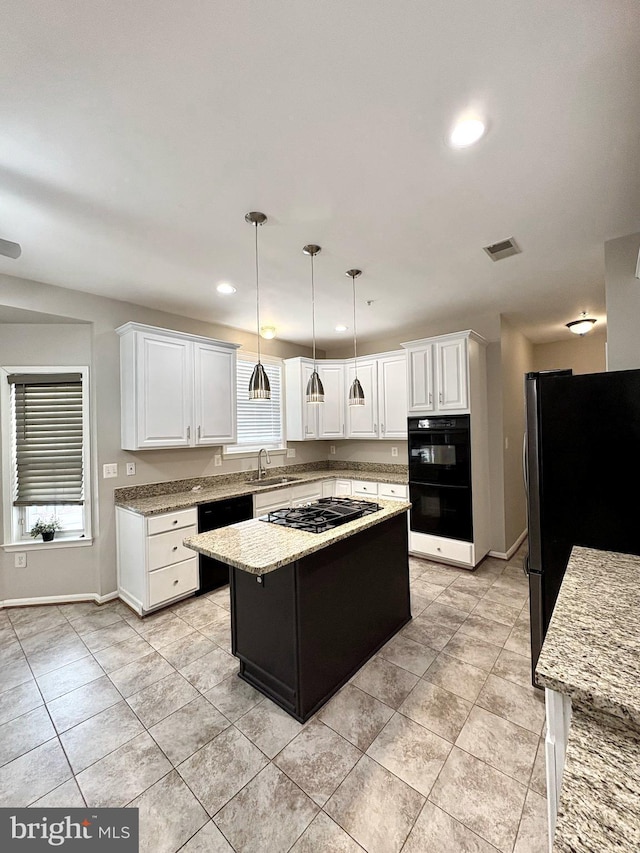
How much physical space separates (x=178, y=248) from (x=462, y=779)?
3.38m

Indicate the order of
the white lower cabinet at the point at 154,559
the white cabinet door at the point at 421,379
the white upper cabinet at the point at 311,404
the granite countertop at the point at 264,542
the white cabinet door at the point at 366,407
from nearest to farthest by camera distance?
the granite countertop at the point at 264,542, the white lower cabinet at the point at 154,559, the white cabinet door at the point at 421,379, the white cabinet door at the point at 366,407, the white upper cabinet at the point at 311,404

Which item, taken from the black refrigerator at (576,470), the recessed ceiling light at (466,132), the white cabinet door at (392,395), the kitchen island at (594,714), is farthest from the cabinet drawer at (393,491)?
the recessed ceiling light at (466,132)

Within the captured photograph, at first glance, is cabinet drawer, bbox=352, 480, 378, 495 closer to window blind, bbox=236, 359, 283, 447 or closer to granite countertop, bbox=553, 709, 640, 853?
window blind, bbox=236, 359, 283, 447

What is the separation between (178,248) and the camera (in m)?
2.53

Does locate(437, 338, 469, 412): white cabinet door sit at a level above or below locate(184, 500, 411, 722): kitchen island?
above

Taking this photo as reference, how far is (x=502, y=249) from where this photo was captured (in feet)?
Answer: 8.63

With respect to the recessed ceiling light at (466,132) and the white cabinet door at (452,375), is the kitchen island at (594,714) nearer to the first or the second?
the recessed ceiling light at (466,132)

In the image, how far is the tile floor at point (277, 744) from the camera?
1.41 meters

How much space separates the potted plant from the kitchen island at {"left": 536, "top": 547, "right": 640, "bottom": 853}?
3866 mm

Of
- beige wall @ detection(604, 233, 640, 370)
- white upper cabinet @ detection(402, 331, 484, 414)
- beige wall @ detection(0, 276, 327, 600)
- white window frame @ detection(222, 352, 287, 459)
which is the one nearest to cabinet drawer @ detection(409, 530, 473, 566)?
white upper cabinet @ detection(402, 331, 484, 414)

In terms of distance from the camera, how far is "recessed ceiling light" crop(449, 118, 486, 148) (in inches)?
59.7

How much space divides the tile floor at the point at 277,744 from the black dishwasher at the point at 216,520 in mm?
673

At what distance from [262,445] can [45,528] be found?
2.43 metres

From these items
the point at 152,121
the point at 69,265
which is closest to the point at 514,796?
the point at 152,121
